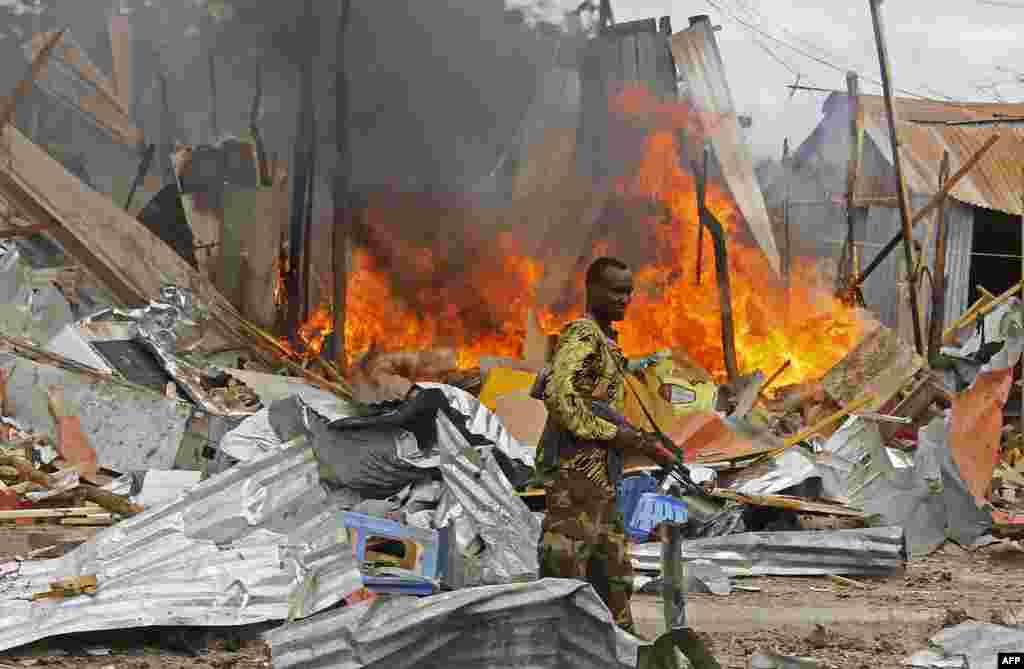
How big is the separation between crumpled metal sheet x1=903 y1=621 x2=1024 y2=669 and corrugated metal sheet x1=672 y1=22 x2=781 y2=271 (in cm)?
928

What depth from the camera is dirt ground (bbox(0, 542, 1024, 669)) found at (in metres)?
5.30

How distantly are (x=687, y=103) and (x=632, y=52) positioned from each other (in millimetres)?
893

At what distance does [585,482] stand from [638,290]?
10.2 metres

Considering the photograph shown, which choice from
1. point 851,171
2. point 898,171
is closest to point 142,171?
point 851,171

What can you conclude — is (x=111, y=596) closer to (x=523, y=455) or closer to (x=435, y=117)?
(x=523, y=455)

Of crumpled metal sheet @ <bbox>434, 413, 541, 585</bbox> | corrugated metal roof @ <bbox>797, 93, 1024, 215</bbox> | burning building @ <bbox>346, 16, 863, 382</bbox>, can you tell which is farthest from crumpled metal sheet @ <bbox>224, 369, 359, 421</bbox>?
corrugated metal roof @ <bbox>797, 93, 1024, 215</bbox>

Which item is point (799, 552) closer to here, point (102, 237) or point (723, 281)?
point (723, 281)

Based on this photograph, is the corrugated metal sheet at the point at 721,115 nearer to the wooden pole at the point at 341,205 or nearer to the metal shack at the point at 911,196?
the wooden pole at the point at 341,205

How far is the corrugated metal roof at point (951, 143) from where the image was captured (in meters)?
20.1

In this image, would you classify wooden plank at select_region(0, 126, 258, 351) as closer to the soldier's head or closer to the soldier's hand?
the soldier's head

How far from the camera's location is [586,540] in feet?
15.1

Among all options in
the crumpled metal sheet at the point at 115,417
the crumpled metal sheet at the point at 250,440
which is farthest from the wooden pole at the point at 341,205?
the crumpled metal sheet at the point at 250,440

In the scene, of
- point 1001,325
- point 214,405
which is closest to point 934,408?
point 1001,325

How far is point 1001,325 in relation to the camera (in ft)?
43.4
